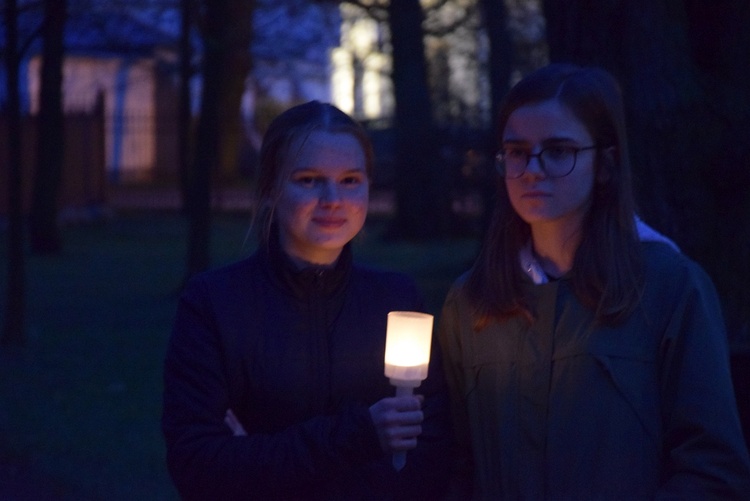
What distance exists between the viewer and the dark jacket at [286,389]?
2.64 metres

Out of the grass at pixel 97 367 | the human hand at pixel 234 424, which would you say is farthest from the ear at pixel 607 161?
the grass at pixel 97 367

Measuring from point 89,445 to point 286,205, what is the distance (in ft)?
16.1

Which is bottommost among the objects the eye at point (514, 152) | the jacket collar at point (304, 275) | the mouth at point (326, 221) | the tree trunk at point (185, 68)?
the jacket collar at point (304, 275)

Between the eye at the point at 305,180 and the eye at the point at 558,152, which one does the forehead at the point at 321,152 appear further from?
the eye at the point at 558,152

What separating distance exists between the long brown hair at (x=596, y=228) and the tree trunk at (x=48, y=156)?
17.0 meters

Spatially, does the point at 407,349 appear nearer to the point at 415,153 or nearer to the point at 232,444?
the point at 232,444

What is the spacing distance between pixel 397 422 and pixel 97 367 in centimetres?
746

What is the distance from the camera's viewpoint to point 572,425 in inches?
→ 104

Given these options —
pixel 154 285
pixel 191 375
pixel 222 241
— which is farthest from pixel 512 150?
pixel 222 241

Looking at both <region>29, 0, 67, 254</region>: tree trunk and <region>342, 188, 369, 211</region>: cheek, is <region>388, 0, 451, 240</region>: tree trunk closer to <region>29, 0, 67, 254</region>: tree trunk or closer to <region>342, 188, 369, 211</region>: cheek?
<region>29, 0, 67, 254</region>: tree trunk

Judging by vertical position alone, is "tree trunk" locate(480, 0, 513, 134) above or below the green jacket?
above

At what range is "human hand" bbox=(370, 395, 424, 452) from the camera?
257 cm

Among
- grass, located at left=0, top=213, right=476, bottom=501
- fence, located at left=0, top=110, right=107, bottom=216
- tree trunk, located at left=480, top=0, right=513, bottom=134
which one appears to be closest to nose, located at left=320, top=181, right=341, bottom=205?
grass, located at left=0, top=213, right=476, bottom=501

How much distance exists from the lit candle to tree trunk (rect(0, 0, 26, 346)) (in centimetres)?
855
